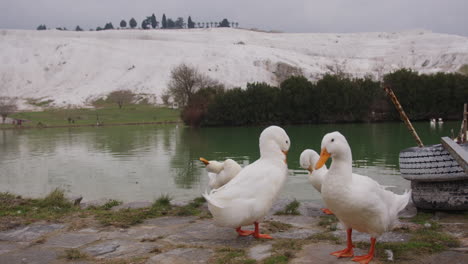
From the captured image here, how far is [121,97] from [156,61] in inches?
1123

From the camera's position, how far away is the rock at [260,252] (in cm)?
530

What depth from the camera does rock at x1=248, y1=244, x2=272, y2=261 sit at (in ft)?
17.4

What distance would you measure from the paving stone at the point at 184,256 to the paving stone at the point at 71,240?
1368 mm

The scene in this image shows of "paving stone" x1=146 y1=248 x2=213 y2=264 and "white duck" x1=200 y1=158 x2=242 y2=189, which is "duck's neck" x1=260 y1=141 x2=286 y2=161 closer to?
"paving stone" x1=146 y1=248 x2=213 y2=264

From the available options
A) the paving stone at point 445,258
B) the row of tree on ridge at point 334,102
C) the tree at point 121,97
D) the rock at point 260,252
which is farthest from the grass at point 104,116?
the paving stone at point 445,258

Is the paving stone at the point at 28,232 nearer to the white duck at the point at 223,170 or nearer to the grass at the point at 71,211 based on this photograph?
the grass at the point at 71,211

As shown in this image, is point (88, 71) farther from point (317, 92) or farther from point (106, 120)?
point (317, 92)

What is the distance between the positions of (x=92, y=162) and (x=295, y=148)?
11.8 metres

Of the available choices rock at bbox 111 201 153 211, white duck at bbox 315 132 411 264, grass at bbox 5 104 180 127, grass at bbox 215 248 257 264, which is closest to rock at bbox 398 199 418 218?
white duck at bbox 315 132 411 264

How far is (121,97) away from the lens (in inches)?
4264

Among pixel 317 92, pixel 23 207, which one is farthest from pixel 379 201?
pixel 317 92

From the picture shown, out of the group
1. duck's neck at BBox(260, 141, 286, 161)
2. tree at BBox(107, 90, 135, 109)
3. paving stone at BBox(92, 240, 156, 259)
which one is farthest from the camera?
tree at BBox(107, 90, 135, 109)

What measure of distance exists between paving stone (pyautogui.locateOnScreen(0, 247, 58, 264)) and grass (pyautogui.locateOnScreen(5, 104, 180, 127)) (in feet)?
231

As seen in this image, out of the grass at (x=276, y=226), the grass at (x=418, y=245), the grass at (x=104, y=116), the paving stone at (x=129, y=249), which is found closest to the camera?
the grass at (x=418, y=245)
